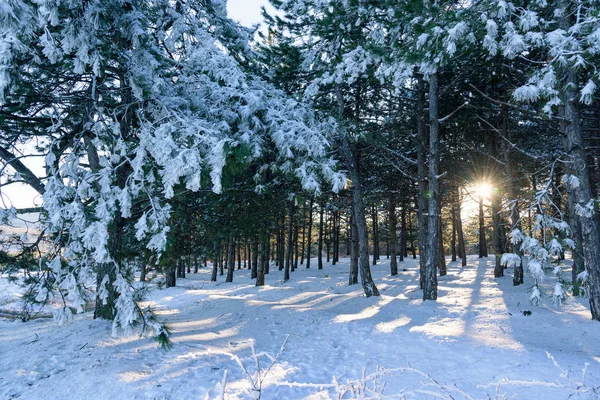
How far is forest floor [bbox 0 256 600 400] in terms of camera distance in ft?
14.5

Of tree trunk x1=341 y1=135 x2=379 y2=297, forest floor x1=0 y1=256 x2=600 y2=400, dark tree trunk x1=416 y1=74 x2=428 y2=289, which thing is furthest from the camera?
tree trunk x1=341 y1=135 x2=379 y2=297

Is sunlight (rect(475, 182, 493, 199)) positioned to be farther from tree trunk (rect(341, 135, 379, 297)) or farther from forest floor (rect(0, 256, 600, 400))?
tree trunk (rect(341, 135, 379, 297))

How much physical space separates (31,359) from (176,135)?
4510 millimetres

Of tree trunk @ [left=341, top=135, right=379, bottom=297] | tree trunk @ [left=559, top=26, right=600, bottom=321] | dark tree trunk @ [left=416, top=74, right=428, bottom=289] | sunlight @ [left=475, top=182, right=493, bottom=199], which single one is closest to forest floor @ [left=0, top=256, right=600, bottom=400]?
tree trunk @ [left=559, top=26, right=600, bottom=321]

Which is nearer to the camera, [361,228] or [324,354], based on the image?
[324,354]

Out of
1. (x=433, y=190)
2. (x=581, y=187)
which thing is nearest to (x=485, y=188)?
(x=433, y=190)

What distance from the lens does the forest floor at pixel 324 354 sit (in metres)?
4.43

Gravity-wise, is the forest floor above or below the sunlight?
below

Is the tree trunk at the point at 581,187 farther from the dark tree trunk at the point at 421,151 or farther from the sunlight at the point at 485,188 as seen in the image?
the dark tree trunk at the point at 421,151

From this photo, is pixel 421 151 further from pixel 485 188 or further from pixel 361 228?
pixel 361 228

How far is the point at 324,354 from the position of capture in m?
6.26

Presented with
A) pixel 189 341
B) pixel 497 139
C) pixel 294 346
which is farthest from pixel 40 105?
pixel 497 139

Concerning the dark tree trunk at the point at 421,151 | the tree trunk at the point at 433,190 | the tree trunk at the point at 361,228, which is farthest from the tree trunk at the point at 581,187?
the tree trunk at the point at 361,228

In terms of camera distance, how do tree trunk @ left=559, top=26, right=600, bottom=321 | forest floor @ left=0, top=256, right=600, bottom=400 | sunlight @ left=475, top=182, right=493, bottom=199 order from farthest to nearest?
sunlight @ left=475, top=182, right=493, bottom=199 → tree trunk @ left=559, top=26, right=600, bottom=321 → forest floor @ left=0, top=256, right=600, bottom=400
